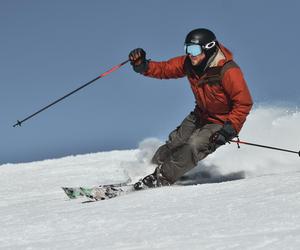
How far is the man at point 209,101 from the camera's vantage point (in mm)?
6740

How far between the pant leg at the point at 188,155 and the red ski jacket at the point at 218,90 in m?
0.34

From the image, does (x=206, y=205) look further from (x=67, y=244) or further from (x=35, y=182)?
(x=35, y=182)

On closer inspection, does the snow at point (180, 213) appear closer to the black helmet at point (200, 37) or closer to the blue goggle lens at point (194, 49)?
the blue goggle lens at point (194, 49)

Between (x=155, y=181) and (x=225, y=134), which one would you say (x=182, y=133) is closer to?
(x=155, y=181)

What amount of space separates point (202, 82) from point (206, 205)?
2449 millimetres

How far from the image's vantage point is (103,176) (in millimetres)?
10484

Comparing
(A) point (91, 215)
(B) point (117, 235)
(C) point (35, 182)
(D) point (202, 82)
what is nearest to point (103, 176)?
(C) point (35, 182)

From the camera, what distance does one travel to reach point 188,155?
695 cm

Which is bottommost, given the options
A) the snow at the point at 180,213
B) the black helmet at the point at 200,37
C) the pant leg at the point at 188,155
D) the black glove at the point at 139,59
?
the snow at the point at 180,213

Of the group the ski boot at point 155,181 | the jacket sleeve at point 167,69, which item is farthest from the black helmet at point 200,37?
the ski boot at point 155,181

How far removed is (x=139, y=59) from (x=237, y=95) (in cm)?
180

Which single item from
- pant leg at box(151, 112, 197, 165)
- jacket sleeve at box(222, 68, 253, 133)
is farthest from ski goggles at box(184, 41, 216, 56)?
pant leg at box(151, 112, 197, 165)

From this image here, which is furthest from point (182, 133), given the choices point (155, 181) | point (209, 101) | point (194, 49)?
point (194, 49)

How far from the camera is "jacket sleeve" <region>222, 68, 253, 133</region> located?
671cm
